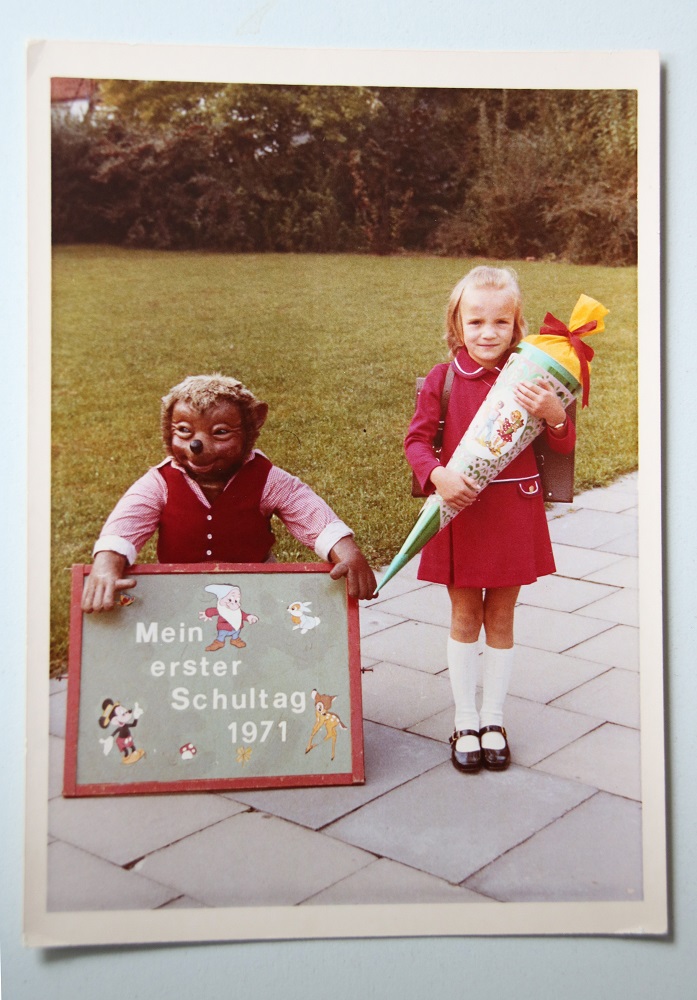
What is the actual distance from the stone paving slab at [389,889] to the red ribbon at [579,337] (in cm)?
83

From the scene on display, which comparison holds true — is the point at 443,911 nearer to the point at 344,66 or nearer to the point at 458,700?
the point at 458,700

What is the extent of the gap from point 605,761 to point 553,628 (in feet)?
0.80

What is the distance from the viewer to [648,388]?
165 cm

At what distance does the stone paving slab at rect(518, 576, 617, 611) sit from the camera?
166 centimetres

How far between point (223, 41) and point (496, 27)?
0.46 m

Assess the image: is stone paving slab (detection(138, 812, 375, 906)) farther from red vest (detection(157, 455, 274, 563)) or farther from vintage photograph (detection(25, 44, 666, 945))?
red vest (detection(157, 455, 274, 563))

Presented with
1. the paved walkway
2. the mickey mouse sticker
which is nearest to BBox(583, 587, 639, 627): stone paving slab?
the paved walkway

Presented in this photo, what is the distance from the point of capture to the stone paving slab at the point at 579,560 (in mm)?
1647

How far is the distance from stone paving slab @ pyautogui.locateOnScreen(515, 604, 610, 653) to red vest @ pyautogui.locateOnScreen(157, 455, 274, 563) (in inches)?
18.6

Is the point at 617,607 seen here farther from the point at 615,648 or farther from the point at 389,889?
the point at 389,889

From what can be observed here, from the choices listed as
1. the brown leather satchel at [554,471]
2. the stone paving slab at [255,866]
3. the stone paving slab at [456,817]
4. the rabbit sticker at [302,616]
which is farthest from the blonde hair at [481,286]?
the stone paving slab at [255,866]

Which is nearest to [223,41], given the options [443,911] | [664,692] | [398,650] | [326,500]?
[326,500]

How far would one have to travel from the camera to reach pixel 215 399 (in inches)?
61.9

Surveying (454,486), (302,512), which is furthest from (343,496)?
(454,486)
